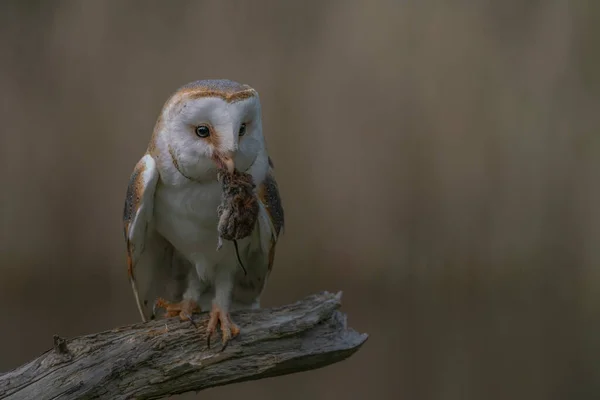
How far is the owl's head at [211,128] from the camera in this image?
1.35 m

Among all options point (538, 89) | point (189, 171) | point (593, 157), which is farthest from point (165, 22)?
point (593, 157)

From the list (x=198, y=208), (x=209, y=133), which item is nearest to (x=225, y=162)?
(x=209, y=133)

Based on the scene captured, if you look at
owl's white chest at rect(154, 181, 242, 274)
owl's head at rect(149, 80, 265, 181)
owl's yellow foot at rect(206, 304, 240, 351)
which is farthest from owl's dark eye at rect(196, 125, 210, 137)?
owl's yellow foot at rect(206, 304, 240, 351)

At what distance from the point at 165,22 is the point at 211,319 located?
1281 mm

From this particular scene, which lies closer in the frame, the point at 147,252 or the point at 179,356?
the point at 179,356

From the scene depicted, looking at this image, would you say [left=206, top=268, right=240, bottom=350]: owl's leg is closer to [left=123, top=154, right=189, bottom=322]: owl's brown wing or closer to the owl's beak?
[left=123, top=154, right=189, bottom=322]: owl's brown wing

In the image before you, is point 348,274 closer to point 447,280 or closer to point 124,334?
point 447,280

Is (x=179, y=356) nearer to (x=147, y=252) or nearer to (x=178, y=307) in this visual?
(x=178, y=307)

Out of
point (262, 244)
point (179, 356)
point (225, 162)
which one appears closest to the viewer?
point (225, 162)

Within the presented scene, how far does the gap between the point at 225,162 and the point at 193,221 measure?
0.90 feet

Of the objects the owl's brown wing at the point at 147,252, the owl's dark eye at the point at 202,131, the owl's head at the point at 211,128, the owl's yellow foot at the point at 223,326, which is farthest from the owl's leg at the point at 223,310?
the owl's dark eye at the point at 202,131

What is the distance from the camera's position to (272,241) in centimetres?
167

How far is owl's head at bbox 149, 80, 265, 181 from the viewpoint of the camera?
1351mm

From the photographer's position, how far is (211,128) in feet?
4.53
